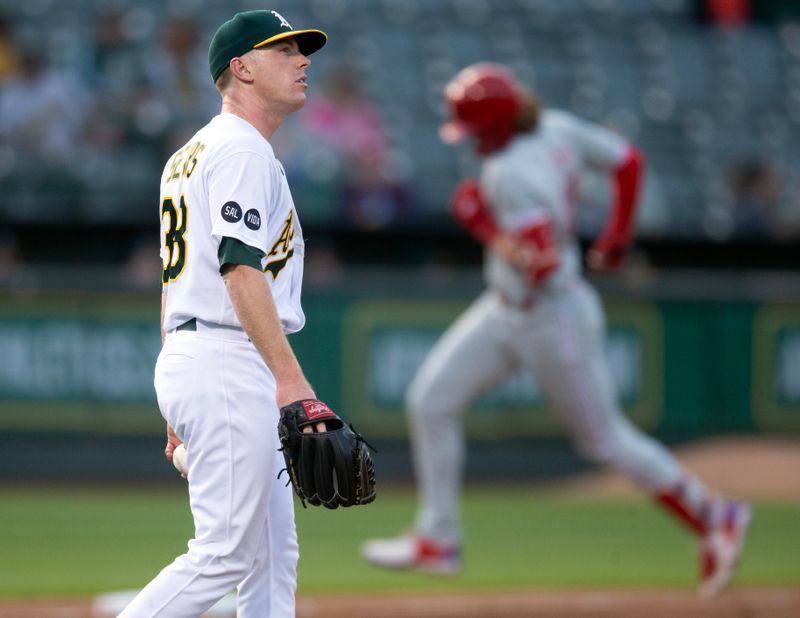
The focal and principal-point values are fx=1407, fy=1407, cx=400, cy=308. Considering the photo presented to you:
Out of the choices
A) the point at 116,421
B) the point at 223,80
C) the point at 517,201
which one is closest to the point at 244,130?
the point at 223,80

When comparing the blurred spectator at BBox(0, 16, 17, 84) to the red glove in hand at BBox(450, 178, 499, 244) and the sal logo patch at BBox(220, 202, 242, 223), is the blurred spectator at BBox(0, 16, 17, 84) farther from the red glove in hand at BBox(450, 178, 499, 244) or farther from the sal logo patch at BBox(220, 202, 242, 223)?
the sal logo patch at BBox(220, 202, 242, 223)

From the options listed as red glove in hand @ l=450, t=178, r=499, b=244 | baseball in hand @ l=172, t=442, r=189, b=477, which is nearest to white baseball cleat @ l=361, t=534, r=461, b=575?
red glove in hand @ l=450, t=178, r=499, b=244

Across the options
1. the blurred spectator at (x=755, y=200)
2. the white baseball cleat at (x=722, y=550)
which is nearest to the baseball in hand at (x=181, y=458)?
the white baseball cleat at (x=722, y=550)

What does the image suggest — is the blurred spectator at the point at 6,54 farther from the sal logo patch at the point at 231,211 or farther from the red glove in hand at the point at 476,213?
the sal logo patch at the point at 231,211

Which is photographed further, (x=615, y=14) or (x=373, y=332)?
(x=615, y=14)

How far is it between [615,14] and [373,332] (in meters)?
5.67

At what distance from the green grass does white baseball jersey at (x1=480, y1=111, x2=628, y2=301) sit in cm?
139

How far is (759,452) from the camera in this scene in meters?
10.9

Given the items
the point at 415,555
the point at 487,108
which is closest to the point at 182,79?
the point at 487,108

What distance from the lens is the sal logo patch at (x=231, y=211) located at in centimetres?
320

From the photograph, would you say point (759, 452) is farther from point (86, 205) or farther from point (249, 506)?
point (249, 506)

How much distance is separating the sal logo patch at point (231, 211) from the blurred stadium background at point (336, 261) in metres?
7.03

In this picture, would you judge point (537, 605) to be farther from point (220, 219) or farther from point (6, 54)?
point (6, 54)

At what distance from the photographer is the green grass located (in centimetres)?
637
